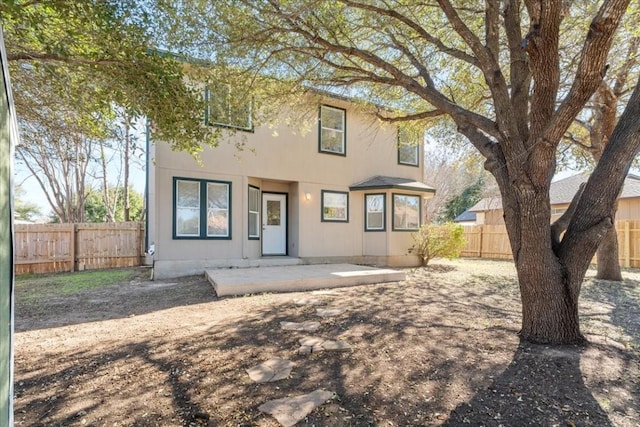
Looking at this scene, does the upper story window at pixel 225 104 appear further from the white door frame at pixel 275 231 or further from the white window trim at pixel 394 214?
the white window trim at pixel 394 214

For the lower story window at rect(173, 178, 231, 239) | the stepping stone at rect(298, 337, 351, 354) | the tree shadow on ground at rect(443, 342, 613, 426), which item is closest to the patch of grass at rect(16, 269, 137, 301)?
the lower story window at rect(173, 178, 231, 239)

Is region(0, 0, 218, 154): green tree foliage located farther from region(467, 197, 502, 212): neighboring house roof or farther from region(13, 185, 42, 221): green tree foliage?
region(13, 185, 42, 221): green tree foliage

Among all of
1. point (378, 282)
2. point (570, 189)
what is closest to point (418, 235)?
point (378, 282)

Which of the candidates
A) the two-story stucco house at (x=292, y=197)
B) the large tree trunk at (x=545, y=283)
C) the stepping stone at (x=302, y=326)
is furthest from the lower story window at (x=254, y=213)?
the large tree trunk at (x=545, y=283)

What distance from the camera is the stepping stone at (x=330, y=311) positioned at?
201 inches

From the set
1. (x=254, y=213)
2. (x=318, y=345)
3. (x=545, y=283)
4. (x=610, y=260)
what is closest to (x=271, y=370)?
(x=318, y=345)

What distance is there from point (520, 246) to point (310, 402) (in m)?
2.88

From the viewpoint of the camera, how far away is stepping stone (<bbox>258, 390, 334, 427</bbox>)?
2.46 m

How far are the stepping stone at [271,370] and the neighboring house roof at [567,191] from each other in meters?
17.8

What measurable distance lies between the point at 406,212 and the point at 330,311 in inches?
285

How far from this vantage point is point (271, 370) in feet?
10.6

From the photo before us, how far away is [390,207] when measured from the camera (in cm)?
1137

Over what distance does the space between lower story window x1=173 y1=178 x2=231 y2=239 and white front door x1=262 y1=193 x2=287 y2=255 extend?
1530mm

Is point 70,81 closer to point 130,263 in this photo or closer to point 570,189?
point 130,263
